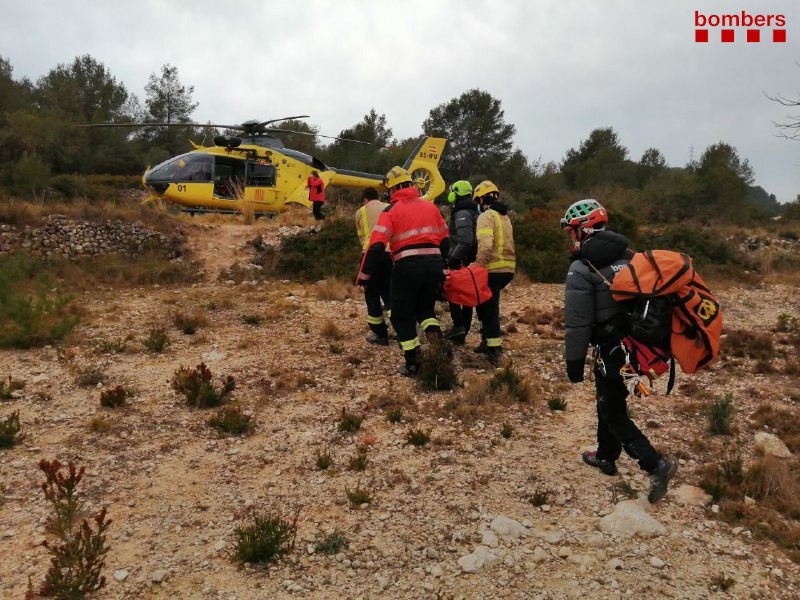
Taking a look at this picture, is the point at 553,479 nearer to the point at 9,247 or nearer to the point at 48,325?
the point at 48,325

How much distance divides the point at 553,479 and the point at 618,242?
189cm

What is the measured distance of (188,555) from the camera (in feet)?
11.2

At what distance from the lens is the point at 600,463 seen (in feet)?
14.8

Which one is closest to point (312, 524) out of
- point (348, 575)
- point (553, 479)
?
point (348, 575)

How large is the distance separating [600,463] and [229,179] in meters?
14.2

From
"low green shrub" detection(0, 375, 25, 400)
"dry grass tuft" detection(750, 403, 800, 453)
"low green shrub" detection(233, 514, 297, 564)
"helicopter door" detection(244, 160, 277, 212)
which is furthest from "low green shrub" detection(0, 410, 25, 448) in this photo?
"helicopter door" detection(244, 160, 277, 212)

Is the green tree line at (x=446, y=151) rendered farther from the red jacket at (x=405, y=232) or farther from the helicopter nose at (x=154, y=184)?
the red jacket at (x=405, y=232)

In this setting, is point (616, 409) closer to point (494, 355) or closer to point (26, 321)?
point (494, 355)

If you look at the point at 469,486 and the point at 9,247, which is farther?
the point at 9,247

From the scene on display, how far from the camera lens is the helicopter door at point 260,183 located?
→ 643 inches

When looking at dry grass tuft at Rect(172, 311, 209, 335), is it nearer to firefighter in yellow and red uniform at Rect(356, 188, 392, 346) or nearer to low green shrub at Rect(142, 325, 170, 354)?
low green shrub at Rect(142, 325, 170, 354)

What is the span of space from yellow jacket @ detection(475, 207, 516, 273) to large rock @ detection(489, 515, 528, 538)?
11.5 feet

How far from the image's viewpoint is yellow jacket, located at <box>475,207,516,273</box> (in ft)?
21.9

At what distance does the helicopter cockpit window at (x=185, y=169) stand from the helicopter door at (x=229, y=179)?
0.41m
